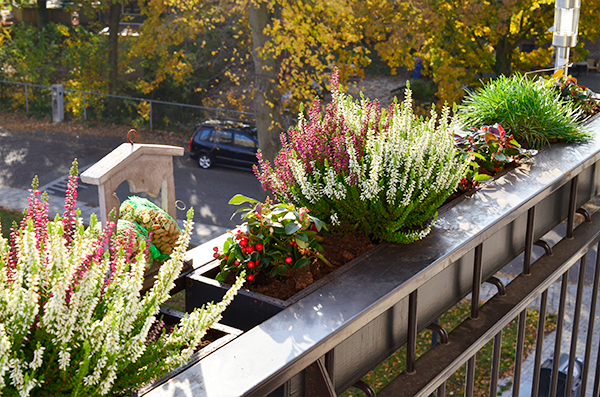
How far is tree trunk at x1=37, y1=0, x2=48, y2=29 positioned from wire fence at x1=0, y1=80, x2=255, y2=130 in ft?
7.85

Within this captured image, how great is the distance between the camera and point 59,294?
1.25 m

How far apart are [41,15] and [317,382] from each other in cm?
2394

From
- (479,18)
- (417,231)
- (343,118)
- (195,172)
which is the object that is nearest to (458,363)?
(417,231)

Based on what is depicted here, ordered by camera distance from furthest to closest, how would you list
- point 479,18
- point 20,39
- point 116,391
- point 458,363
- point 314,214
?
point 20,39 → point 479,18 → point 314,214 → point 458,363 → point 116,391

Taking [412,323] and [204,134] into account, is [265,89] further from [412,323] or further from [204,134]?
[412,323]

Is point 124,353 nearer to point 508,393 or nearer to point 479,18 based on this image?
point 508,393

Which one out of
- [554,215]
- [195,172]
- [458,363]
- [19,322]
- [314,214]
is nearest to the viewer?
[19,322]

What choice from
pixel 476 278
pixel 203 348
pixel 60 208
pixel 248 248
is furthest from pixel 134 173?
pixel 60 208

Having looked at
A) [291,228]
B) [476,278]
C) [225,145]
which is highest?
[291,228]

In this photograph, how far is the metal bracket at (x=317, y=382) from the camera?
1.54m

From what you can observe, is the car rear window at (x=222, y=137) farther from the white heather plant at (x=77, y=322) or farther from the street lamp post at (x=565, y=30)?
the white heather plant at (x=77, y=322)

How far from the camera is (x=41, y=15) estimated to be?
2286cm

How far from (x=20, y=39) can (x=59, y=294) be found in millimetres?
23076

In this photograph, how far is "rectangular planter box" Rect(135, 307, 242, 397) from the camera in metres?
1.38
